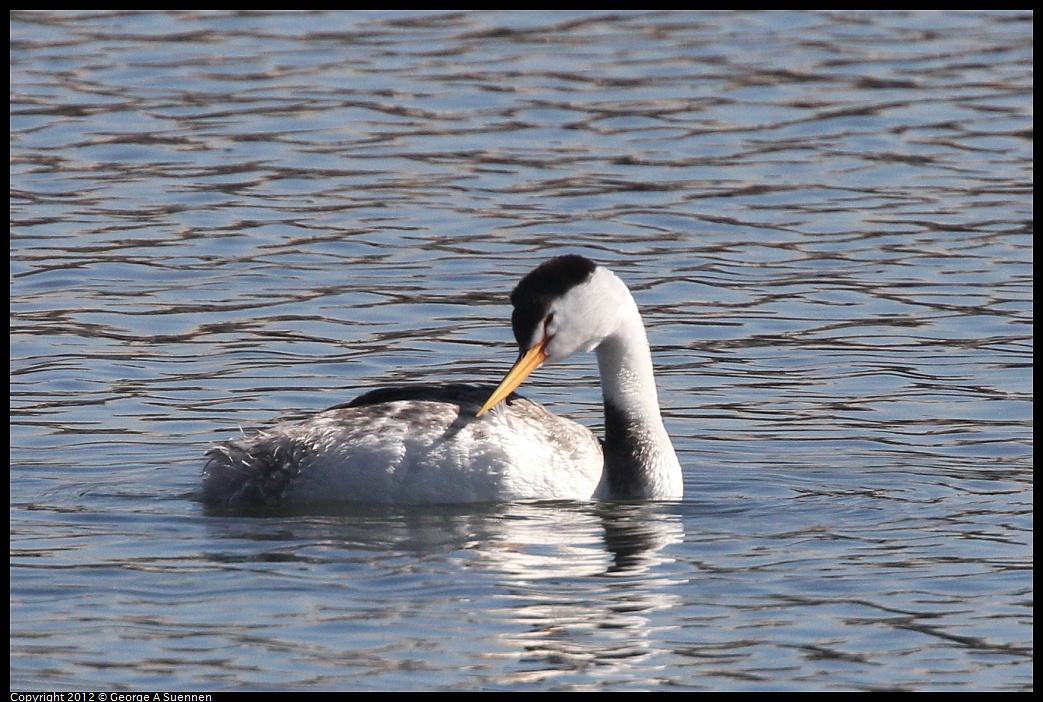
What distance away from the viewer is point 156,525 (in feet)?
34.4

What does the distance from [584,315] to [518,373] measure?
442 millimetres

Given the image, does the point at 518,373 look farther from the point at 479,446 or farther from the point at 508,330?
the point at 508,330

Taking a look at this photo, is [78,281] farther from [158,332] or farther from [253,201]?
[253,201]

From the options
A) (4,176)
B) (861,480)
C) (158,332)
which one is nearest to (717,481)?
(861,480)

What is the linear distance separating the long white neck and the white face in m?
0.11

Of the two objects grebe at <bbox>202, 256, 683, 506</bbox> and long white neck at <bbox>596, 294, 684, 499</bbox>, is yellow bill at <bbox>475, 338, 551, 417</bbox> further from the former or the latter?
long white neck at <bbox>596, 294, 684, 499</bbox>

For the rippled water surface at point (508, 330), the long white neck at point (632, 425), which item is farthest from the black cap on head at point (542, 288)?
the rippled water surface at point (508, 330)

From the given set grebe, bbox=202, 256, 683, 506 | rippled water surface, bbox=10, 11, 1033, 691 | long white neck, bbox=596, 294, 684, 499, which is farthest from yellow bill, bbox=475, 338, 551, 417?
rippled water surface, bbox=10, 11, 1033, 691

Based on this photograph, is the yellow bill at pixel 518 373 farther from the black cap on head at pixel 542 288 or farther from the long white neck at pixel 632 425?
the long white neck at pixel 632 425

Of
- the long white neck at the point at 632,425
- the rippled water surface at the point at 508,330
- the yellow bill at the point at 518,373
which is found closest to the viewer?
the rippled water surface at the point at 508,330

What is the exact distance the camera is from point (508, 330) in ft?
47.5

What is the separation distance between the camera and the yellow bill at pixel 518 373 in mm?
10570
